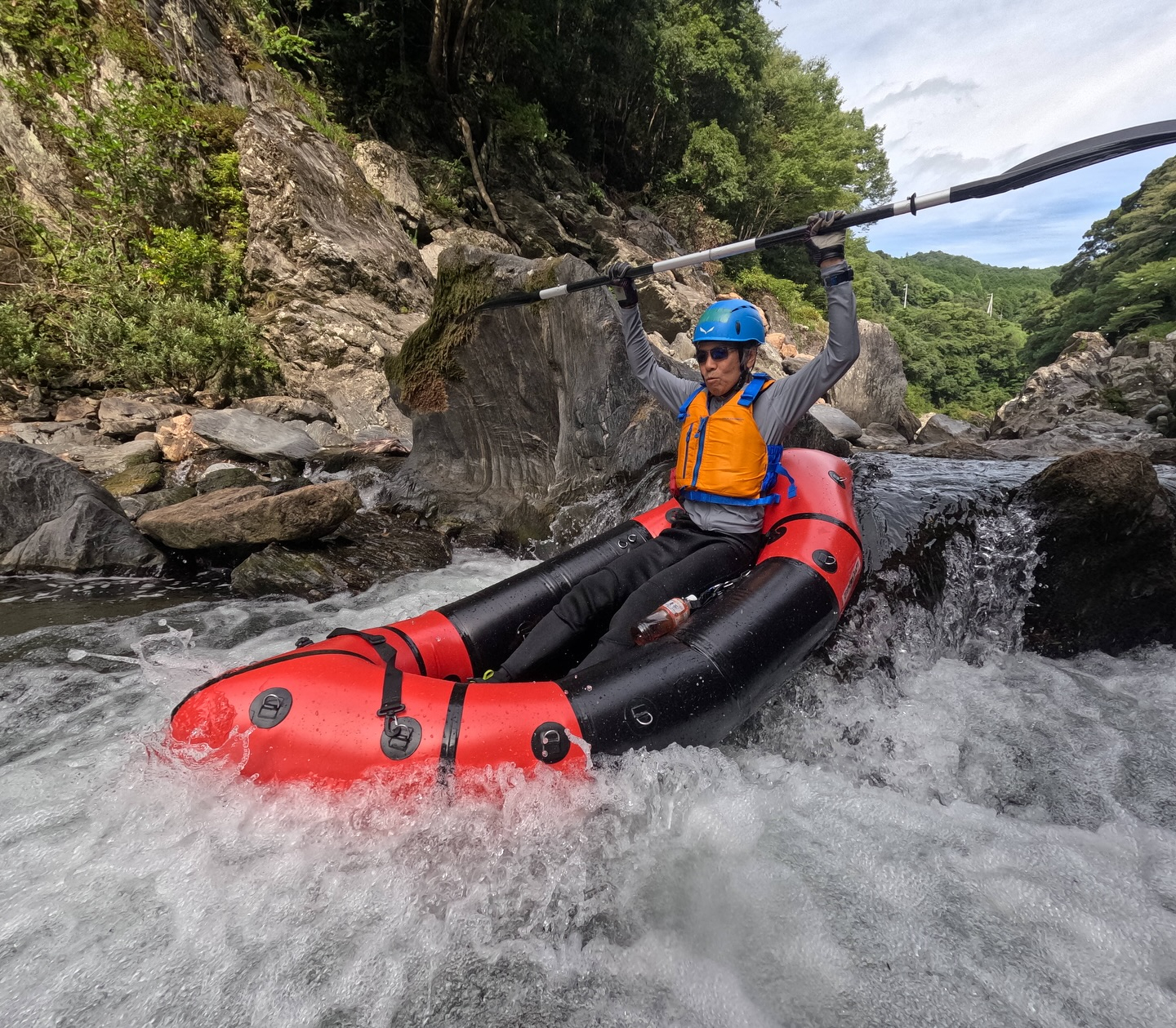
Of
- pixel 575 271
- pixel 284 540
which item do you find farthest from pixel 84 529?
pixel 575 271

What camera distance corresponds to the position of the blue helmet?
10.3 ft

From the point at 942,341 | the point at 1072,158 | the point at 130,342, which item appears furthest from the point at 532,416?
the point at 942,341

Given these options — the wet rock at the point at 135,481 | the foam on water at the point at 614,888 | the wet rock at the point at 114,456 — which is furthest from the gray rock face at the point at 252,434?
the foam on water at the point at 614,888

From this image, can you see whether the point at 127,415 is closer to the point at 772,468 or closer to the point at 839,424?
the point at 772,468

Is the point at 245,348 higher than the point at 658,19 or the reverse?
the reverse

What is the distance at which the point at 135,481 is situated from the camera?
5.98 metres

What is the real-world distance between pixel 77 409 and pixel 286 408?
2.54 meters

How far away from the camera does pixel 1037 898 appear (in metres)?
1.93

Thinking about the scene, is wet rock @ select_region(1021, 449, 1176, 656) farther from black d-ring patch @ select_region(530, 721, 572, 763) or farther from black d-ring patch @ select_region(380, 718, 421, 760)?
black d-ring patch @ select_region(380, 718, 421, 760)

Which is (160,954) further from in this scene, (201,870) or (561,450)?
(561,450)

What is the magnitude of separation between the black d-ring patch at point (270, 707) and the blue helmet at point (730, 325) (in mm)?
2679

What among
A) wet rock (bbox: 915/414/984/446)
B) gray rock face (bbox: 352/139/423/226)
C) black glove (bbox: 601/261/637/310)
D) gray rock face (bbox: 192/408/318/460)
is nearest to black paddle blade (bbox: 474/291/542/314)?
black glove (bbox: 601/261/637/310)

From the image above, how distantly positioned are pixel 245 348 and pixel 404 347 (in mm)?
4320

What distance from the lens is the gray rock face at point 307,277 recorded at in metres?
9.35
